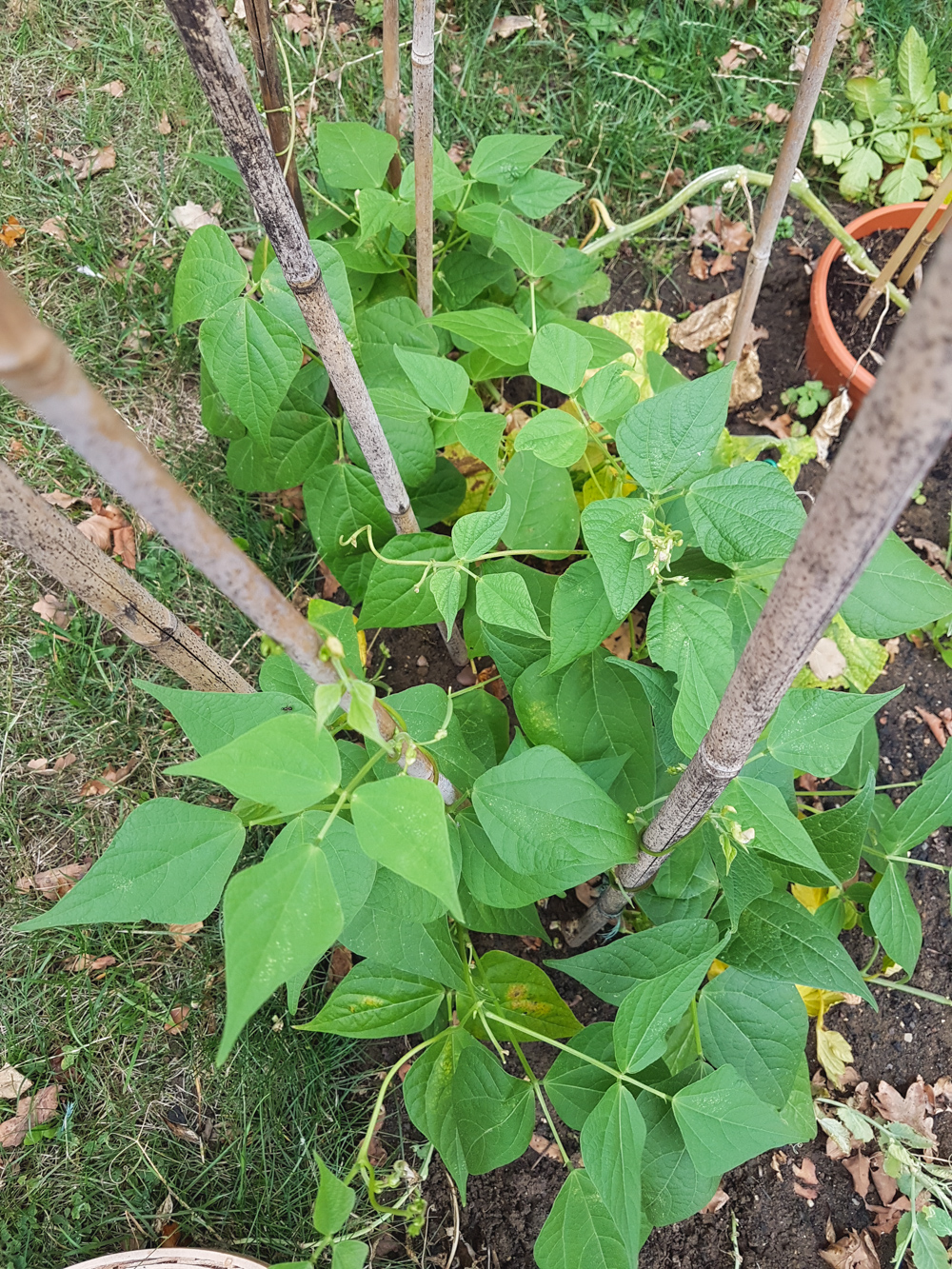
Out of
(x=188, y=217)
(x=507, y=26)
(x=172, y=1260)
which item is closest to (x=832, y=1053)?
(x=172, y=1260)

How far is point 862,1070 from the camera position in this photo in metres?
1.99

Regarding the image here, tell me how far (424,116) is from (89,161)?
1.91 meters

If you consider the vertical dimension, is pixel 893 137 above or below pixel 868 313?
above

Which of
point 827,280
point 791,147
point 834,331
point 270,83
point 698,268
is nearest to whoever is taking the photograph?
point 270,83

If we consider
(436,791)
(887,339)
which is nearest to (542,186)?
(887,339)

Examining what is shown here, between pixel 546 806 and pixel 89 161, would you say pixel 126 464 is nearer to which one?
pixel 546 806

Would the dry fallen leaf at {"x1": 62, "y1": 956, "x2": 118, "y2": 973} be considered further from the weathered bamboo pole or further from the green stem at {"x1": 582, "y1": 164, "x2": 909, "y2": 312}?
the green stem at {"x1": 582, "y1": 164, "x2": 909, "y2": 312}

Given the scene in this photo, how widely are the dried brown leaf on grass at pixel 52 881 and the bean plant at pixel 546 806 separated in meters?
0.83

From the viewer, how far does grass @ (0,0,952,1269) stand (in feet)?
6.19

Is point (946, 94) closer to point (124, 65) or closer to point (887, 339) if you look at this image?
point (887, 339)

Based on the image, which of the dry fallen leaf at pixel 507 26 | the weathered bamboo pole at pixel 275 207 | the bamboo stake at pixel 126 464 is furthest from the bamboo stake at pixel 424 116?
the dry fallen leaf at pixel 507 26

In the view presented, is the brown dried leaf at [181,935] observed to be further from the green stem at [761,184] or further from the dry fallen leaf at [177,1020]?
the green stem at [761,184]

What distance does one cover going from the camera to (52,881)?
214 cm

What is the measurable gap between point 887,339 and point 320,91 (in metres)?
2.16
